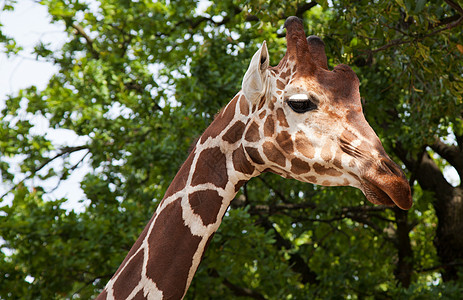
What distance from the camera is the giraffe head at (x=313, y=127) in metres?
2.84

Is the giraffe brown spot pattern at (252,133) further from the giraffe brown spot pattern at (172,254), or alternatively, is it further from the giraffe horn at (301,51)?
the giraffe brown spot pattern at (172,254)

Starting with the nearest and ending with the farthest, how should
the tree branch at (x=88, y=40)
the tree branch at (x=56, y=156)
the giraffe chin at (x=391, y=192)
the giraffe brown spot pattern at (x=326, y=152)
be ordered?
the giraffe chin at (x=391, y=192)
the giraffe brown spot pattern at (x=326, y=152)
the tree branch at (x=56, y=156)
the tree branch at (x=88, y=40)

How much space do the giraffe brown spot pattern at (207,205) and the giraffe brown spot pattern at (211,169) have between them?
7 centimetres

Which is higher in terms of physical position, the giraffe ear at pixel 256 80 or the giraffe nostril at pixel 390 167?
the giraffe ear at pixel 256 80

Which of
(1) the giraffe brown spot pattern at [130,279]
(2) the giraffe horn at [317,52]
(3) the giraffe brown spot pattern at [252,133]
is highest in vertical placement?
(2) the giraffe horn at [317,52]

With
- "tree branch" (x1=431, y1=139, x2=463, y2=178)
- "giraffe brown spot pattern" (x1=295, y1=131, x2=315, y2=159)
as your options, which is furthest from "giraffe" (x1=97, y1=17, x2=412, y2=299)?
"tree branch" (x1=431, y1=139, x2=463, y2=178)

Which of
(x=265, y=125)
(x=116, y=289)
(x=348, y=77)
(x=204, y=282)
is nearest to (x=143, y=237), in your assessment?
(x=116, y=289)

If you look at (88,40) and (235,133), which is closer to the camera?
(235,133)

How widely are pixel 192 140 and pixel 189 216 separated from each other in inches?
193

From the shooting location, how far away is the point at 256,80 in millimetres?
3281

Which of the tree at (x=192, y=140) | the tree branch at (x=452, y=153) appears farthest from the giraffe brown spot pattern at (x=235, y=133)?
the tree branch at (x=452, y=153)

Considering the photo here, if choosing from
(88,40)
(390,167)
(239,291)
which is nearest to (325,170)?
(390,167)

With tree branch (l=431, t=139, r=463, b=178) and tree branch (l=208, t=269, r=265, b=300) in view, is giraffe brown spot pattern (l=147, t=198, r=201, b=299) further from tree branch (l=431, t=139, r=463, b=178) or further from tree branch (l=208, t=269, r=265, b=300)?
tree branch (l=431, t=139, r=463, b=178)

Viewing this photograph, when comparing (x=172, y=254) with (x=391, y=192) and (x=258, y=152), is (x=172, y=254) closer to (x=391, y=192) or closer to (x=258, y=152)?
(x=258, y=152)
